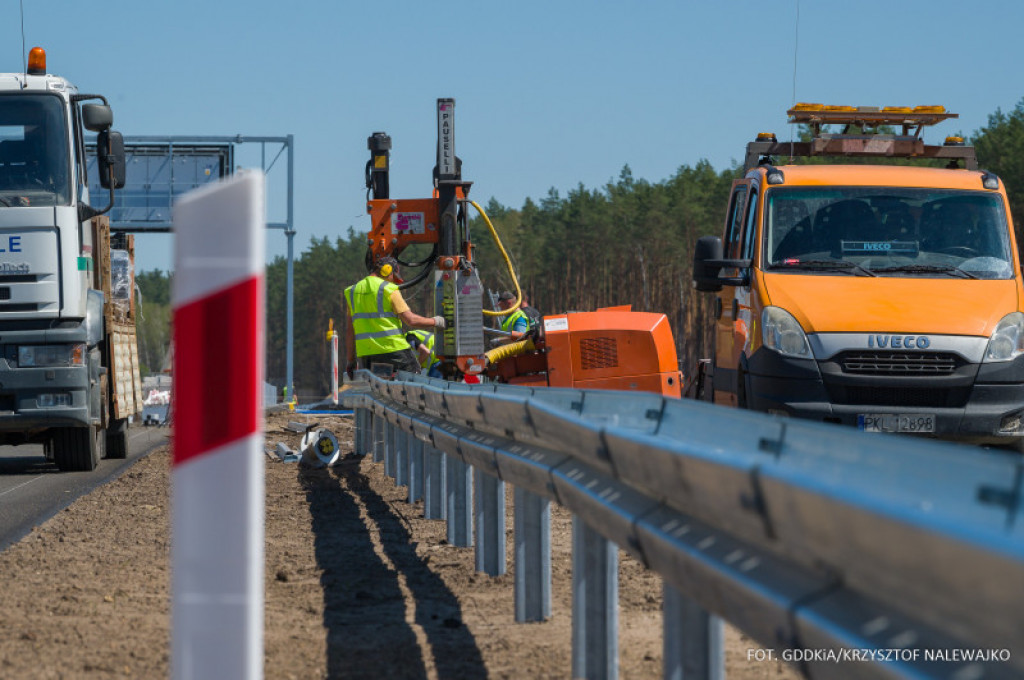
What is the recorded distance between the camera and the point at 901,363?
11258 millimetres

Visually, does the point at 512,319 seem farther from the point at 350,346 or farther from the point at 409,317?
the point at 409,317

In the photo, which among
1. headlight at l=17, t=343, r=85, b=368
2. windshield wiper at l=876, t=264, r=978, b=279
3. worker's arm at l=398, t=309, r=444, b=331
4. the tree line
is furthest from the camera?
the tree line

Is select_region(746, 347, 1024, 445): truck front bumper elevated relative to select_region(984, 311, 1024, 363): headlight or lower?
lower

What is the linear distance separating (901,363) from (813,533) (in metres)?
8.93

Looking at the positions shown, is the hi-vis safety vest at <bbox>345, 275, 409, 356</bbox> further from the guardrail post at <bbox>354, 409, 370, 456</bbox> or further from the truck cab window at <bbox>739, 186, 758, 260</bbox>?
the truck cab window at <bbox>739, 186, 758, 260</bbox>

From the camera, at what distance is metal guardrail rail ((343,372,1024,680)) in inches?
83.9

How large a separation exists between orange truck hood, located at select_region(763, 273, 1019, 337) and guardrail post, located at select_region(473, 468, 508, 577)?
469 cm

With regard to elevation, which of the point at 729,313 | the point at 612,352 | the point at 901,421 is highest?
the point at 729,313

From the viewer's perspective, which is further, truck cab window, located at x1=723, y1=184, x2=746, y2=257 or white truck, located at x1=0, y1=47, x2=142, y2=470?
white truck, located at x1=0, y1=47, x2=142, y2=470

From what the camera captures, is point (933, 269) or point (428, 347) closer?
point (933, 269)

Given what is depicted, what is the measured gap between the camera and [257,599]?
3000 millimetres

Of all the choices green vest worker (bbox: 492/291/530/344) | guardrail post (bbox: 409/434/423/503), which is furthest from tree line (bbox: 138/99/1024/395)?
guardrail post (bbox: 409/434/423/503)

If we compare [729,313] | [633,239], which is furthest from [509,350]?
[633,239]

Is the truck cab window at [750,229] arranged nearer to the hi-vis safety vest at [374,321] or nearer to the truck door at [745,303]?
the truck door at [745,303]
